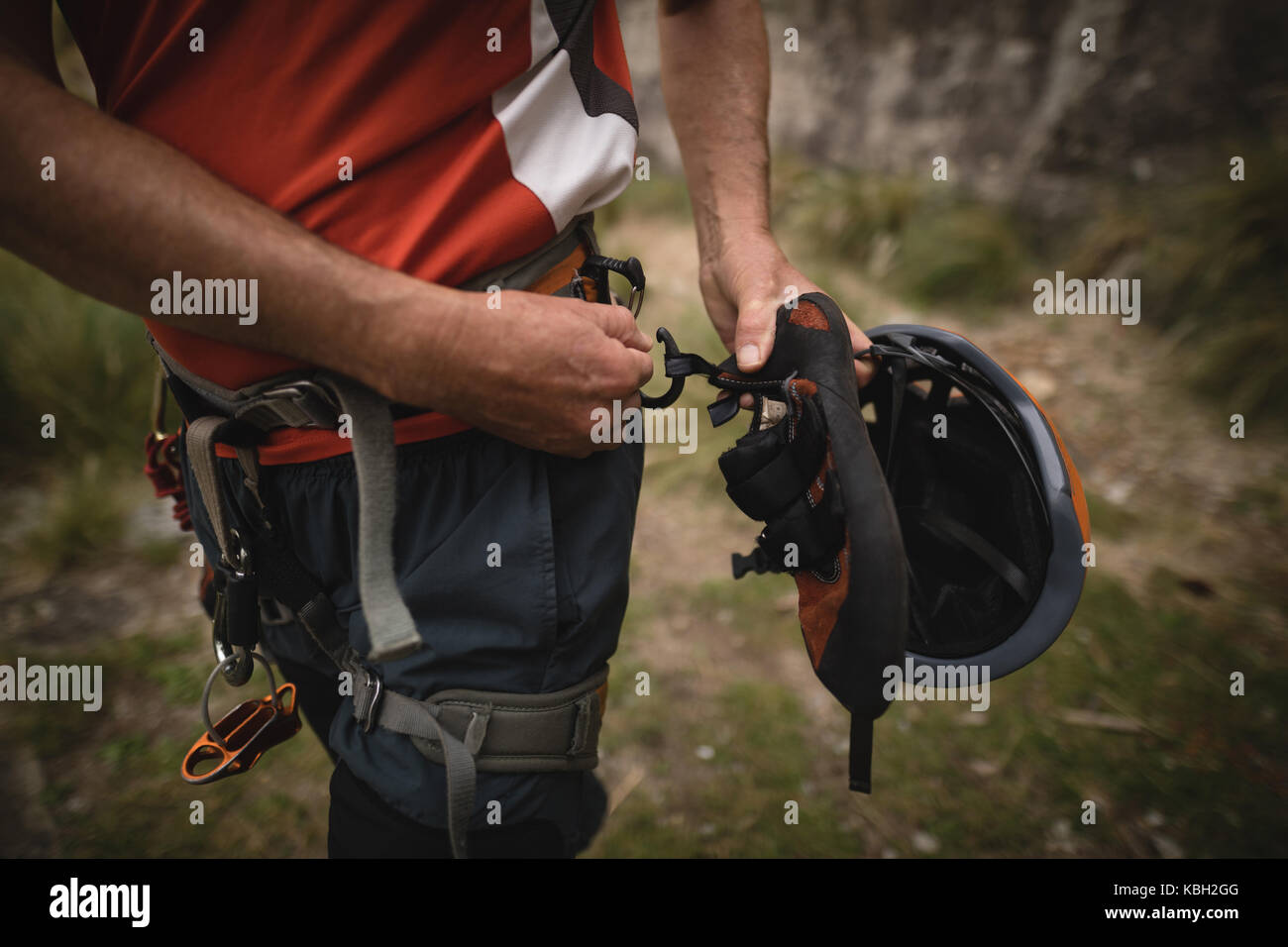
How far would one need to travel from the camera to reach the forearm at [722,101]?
1.38m

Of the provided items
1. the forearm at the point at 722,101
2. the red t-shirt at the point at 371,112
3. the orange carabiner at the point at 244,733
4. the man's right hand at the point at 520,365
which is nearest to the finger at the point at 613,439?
the man's right hand at the point at 520,365

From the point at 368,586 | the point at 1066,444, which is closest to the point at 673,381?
the point at 368,586

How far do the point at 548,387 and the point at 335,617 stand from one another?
22.2 inches

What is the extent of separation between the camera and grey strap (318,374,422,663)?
90cm

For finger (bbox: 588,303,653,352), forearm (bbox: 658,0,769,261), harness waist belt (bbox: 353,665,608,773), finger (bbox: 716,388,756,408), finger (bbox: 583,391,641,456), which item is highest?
forearm (bbox: 658,0,769,261)

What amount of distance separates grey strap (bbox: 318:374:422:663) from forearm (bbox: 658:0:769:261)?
0.79 meters

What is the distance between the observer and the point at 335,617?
3.70 feet

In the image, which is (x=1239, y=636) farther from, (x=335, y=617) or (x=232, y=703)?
(x=232, y=703)

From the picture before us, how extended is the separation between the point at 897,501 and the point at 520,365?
907mm

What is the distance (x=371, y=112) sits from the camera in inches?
35.0

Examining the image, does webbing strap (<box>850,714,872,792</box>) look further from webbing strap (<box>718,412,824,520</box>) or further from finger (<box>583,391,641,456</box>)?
finger (<box>583,391,641,456</box>)

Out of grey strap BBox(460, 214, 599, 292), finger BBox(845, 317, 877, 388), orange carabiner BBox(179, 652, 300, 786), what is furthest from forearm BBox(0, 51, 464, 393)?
finger BBox(845, 317, 877, 388)

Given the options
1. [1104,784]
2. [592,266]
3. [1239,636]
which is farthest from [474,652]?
[1239,636]

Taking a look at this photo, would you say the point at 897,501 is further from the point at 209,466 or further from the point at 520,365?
the point at 209,466
